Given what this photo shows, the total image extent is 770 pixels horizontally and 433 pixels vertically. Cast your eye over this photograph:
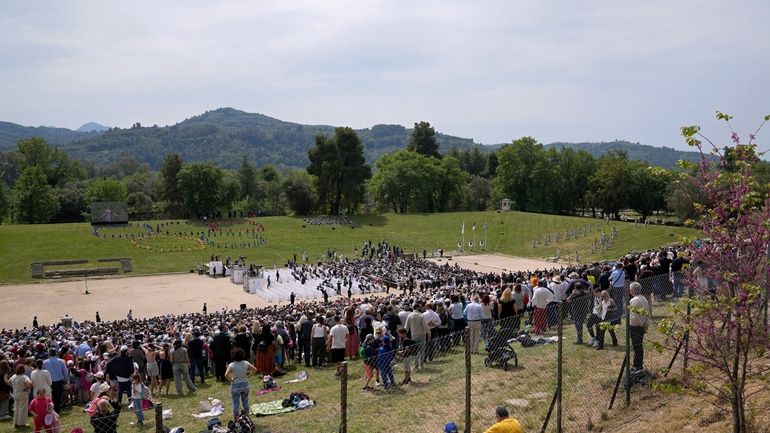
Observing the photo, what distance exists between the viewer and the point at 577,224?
6644cm

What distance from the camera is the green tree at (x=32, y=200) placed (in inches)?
3191

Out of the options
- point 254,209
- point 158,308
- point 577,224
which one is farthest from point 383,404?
point 254,209

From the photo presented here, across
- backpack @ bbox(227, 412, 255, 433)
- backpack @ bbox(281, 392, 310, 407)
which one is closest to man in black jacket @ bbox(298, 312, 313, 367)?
backpack @ bbox(281, 392, 310, 407)

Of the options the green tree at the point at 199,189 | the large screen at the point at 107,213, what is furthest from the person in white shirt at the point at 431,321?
the green tree at the point at 199,189

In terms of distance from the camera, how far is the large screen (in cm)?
6712

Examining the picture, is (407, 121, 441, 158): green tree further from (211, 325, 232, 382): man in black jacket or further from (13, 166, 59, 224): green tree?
(211, 325, 232, 382): man in black jacket

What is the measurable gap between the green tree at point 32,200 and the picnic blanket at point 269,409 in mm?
83083

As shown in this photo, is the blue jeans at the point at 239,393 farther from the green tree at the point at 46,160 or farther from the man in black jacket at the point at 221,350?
the green tree at the point at 46,160

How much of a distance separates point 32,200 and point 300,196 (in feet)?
117

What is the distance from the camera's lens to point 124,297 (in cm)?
4156

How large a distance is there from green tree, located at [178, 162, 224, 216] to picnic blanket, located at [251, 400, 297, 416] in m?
70.5

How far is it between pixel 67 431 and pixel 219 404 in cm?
266

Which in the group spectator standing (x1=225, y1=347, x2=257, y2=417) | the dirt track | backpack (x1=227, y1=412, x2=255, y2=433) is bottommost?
the dirt track

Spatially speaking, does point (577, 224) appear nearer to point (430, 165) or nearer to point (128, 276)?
point (430, 165)
